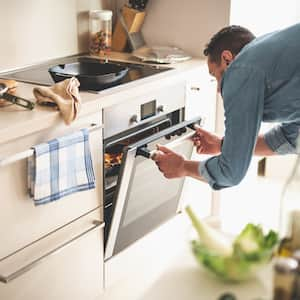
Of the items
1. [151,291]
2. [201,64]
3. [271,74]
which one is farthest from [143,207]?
[151,291]

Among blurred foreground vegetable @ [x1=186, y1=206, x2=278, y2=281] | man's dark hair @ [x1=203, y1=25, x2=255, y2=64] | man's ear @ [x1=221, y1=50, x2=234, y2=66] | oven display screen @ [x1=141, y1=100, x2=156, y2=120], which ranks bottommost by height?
oven display screen @ [x1=141, y1=100, x2=156, y2=120]

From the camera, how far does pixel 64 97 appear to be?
196cm

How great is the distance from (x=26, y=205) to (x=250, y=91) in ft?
2.40

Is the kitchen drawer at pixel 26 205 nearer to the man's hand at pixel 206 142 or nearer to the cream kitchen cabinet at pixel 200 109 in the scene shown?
the man's hand at pixel 206 142

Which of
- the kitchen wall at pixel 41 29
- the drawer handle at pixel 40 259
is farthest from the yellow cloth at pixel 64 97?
the kitchen wall at pixel 41 29

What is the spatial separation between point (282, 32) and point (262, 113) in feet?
0.81

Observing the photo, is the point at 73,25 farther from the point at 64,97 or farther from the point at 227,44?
the point at 227,44

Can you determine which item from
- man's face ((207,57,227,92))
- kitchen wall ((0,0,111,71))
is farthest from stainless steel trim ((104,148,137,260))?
kitchen wall ((0,0,111,71))

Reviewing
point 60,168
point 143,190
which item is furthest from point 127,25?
point 60,168

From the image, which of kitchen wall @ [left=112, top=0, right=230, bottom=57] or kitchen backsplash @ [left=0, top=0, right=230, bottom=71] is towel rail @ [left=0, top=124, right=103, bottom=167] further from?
kitchen wall @ [left=112, top=0, right=230, bottom=57]

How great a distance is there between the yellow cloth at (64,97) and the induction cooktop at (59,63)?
19cm

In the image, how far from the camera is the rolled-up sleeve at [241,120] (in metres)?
1.74

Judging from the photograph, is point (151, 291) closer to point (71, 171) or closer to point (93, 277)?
point (71, 171)

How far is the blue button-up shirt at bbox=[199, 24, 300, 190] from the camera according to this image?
1740 mm
